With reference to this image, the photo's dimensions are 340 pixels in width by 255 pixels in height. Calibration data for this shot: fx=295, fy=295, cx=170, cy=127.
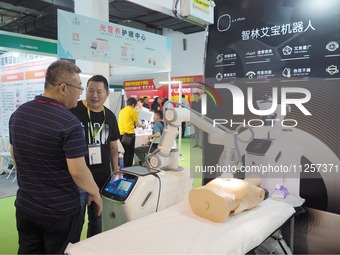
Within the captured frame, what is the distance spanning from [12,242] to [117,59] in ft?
6.96

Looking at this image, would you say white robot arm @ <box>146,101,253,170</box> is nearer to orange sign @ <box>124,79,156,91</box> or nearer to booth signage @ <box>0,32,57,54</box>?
booth signage @ <box>0,32,57,54</box>

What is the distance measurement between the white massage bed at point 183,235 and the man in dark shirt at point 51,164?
293 mm

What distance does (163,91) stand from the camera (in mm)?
11227

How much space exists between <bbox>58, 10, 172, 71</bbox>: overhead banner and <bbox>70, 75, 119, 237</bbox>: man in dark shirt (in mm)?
1044

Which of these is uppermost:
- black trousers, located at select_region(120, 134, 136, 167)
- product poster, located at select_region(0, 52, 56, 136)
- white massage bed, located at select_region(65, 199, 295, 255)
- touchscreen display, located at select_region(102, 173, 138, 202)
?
product poster, located at select_region(0, 52, 56, 136)

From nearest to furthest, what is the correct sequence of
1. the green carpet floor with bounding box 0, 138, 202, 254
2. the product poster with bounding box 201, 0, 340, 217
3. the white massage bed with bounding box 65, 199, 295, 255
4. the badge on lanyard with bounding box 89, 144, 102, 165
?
the white massage bed with bounding box 65, 199, 295, 255 < the badge on lanyard with bounding box 89, 144, 102, 165 < the product poster with bounding box 201, 0, 340, 217 < the green carpet floor with bounding box 0, 138, 202, 254

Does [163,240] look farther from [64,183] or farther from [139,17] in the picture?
[139,17]

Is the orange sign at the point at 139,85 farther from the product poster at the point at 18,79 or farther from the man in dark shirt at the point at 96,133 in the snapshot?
the man in dark shirt at the point at 96,133

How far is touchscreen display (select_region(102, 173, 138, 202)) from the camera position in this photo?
4.83ft

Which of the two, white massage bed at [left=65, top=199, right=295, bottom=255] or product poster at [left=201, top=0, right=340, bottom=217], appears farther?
product poster at [left=201, top=0, right=340, bottom=217]

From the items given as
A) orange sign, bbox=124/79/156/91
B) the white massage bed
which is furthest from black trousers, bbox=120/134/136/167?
orange sign, bbox=124/79/156/91

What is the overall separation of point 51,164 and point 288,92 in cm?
177

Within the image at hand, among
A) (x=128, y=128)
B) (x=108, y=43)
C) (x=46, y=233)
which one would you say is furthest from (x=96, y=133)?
(x=128, y=128)

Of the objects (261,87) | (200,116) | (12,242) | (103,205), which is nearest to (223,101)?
(261,87)
